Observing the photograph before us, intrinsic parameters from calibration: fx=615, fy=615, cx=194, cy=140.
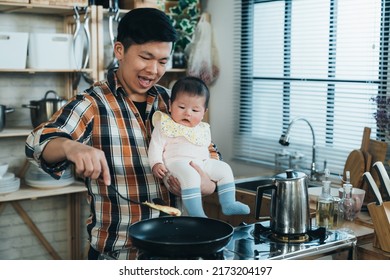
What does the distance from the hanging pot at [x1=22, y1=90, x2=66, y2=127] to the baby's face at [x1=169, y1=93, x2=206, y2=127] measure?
1.64 meters

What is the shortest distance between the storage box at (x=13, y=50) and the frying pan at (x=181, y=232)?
6.79ft

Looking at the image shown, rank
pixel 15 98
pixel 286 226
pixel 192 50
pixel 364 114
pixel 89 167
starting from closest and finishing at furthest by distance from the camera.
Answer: pixel 89 167, pixel 286 226, pixel 364 114, pixel 15 98, pixel 192 50

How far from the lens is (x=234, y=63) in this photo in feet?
13.8

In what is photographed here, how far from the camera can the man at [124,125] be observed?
194cm

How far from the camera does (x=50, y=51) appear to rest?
144 inches

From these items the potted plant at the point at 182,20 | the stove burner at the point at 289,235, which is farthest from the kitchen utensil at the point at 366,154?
the potted plant at the point at 182,20

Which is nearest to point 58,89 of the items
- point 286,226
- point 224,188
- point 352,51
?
point 352,51

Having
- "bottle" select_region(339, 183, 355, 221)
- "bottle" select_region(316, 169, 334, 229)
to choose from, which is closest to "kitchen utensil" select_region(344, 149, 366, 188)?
"bottle" select_region(339, 183, 355, 221)

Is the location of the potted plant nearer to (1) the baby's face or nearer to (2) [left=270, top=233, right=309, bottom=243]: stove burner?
(1) the baby's face

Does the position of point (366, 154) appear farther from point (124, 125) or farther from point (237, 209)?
point (124, 125)

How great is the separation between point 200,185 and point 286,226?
33cm

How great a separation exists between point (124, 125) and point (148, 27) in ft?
1.08

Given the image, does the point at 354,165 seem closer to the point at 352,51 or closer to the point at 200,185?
the point at 352,51

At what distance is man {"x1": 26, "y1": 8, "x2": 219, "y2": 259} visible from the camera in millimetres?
1938
